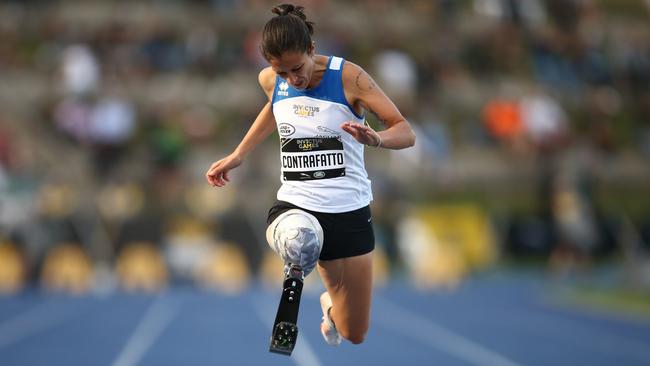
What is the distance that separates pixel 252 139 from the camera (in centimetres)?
513

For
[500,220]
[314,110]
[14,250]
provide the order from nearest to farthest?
[314,110] → [14,250] → [500,220]

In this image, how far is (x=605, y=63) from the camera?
19141mm

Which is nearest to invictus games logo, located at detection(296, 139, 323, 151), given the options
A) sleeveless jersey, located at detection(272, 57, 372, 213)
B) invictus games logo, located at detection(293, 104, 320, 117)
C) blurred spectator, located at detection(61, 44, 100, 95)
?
sleeveless jersey, located at detection(272, 57, 372, 213)

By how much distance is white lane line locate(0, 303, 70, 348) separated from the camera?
9.12 meters

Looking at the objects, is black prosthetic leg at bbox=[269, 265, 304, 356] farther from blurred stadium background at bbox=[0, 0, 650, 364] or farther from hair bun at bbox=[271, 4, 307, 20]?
blurred stadium background at bbox=[0, 0, 650, 364]

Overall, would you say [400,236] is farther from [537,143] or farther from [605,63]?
[605,63]

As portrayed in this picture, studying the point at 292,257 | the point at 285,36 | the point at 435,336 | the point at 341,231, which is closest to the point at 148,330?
the point at 435,336

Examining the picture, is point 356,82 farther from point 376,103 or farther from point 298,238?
point 298,238

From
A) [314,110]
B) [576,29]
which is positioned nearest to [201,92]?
[576,29]

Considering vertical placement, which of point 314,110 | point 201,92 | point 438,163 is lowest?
point 438,163

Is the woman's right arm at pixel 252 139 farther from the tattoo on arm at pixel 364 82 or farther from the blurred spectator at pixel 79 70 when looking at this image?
the blurred spectator at pixel 79 70

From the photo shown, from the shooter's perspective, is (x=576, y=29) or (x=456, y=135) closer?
(x=456, y=135)

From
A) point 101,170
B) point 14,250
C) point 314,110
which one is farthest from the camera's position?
point 101,170

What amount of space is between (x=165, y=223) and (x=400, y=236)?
383cm
